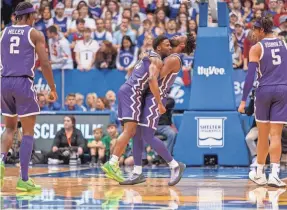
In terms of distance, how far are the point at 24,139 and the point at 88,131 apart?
7.97 metres

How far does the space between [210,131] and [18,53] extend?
274 inches

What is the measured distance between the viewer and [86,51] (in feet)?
65.5

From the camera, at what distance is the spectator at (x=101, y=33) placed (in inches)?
799

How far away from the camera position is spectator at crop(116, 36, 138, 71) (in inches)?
765

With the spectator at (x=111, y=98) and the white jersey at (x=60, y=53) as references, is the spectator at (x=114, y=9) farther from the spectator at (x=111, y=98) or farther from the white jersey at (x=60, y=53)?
the spectator at (x=111, y=98)

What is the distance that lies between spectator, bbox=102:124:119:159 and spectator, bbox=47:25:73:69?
3.15 meters

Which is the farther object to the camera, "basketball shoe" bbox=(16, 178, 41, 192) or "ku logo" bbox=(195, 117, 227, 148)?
"ku logo" bbox=(195, 117, 227, 148)

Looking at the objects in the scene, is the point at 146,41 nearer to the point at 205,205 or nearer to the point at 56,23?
the point at 56,23

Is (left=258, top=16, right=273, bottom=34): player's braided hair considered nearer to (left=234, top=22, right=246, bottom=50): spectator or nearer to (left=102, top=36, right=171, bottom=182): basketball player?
(left=102, top=36, right=171, bottom=182): basketball player

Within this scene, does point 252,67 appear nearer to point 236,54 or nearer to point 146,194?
point 146,194

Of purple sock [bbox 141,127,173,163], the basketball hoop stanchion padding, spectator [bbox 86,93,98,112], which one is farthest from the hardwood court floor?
spectator [bbox 86,93,98,112]

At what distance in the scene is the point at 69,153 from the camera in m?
17.4

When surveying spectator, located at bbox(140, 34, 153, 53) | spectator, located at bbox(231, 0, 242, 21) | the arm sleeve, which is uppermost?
spectator, located at bbox(231, 0, 242, 21)

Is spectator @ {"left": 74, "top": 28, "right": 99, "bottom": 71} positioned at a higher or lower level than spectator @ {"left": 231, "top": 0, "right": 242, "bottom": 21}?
lower
